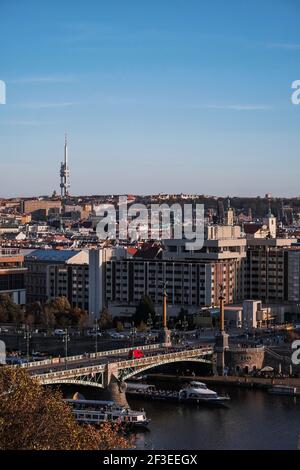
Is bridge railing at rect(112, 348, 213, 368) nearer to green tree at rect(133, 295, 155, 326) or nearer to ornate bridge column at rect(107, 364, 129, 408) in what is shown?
ornate bridge column at rect(107, 364, 129, 408)

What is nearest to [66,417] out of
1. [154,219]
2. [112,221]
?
[112,221]

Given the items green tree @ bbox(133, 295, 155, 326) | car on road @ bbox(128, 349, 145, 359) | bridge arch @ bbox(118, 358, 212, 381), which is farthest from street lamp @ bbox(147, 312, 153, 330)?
car on road @ bbox(128, 349, 145, 359)

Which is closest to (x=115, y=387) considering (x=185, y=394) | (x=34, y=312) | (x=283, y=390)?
(x=185, y=394)

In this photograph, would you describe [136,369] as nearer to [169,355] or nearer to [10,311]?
[169,355]

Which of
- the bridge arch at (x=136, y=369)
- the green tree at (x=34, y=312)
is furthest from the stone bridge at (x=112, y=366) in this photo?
the green tree at (x=34, y=312)

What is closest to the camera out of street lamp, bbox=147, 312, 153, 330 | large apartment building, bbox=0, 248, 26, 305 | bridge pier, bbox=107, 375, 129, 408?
bridge pier, bbox=107, 375, 129, 408
